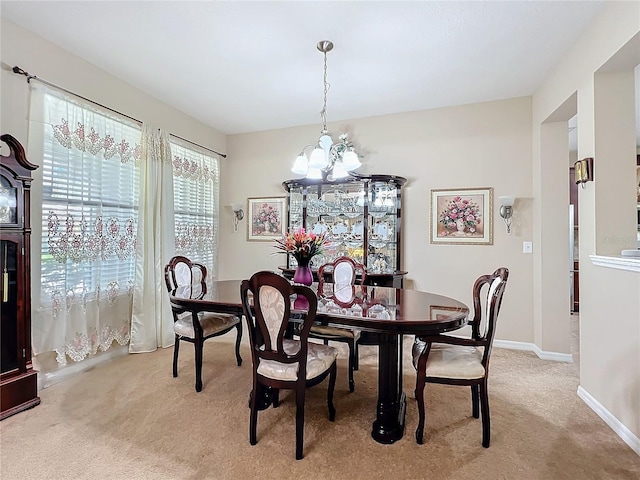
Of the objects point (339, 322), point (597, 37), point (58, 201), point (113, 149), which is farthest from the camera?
point (113, 149)

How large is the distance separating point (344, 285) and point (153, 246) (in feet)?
6.71

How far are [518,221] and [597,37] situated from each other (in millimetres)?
1803

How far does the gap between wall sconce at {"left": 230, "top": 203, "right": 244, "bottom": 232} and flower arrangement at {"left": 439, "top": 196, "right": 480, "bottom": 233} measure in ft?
8.77

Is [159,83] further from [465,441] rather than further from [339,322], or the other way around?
[465,441]

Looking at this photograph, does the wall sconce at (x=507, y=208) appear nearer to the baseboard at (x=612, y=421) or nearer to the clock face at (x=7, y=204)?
the baseboard at (x=612, y=421)

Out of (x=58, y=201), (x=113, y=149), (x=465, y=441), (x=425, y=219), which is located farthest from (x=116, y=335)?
(x=425, y=219)

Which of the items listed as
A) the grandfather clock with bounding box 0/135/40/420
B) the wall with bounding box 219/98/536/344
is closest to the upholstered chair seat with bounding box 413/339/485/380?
the wall with bounding box 219/98/536/344

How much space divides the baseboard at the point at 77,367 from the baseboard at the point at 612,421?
3.97 m

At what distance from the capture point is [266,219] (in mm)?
4711

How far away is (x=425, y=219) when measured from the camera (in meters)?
3.96

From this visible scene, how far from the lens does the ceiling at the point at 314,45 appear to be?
88.6 inches

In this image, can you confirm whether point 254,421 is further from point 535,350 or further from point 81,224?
point 535,350

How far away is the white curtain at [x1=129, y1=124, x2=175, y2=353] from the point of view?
134 inches

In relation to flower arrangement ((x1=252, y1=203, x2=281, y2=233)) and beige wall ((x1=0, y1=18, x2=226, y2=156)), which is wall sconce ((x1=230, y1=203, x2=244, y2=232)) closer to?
flower arrangement ((x1=252, y1=203, x2=281, y2=233))
